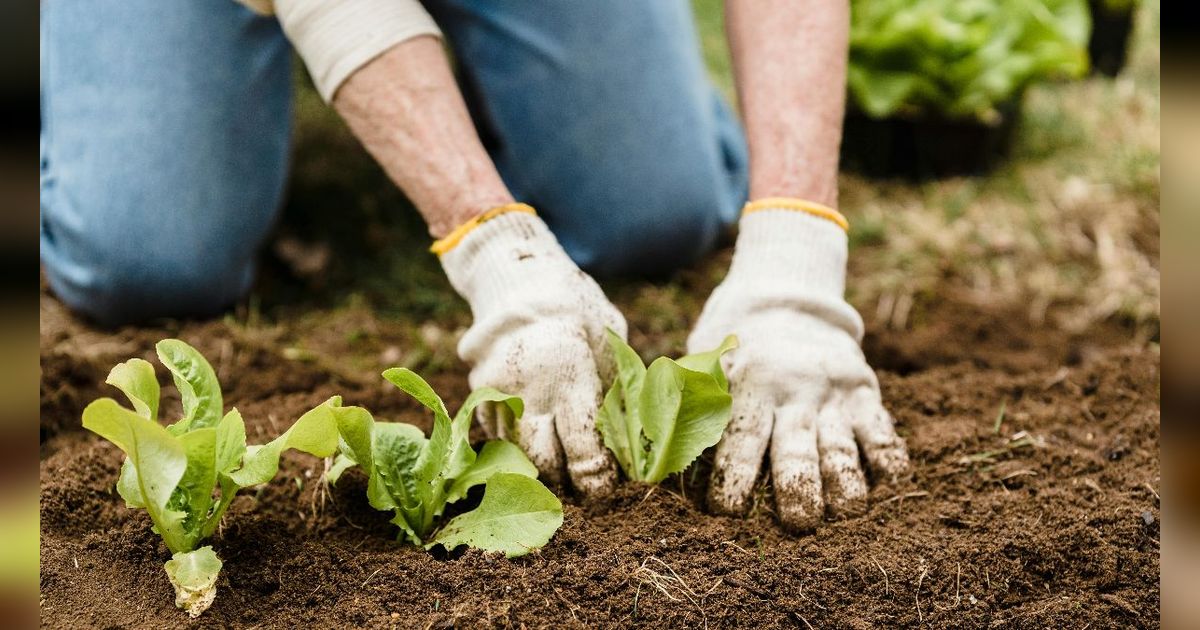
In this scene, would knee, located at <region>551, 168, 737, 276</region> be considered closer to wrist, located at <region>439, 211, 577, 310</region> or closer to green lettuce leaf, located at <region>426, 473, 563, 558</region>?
wrist, located at <region>439, 211, 577, 310</region>

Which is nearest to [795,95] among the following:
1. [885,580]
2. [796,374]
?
[796,374]

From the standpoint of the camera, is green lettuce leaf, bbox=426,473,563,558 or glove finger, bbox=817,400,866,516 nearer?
green lettuce leaf, bbox=426,473,563,558

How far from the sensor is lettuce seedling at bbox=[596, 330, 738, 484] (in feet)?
4.47

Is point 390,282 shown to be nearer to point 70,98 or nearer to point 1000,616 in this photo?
point 70,98

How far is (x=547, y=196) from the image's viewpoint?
8.45 feet

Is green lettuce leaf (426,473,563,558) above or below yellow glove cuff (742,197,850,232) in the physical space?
below

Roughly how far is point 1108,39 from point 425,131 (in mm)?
3351

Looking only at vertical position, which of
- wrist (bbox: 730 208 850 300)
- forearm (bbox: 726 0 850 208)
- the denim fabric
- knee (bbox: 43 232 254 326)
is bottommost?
knee (bbox: 43 232 254 326)

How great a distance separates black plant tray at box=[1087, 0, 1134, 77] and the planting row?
332cm

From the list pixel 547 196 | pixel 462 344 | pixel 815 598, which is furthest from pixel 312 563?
pixel 547 196

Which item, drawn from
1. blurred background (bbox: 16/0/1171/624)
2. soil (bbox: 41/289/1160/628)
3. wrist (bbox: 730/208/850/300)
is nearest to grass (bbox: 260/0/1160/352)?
blurred background (bbox: 16/0/1171/624)

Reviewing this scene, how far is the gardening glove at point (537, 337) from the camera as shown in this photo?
4.75ft

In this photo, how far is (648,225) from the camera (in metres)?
2.45

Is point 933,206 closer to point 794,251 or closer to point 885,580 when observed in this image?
point 794,251
